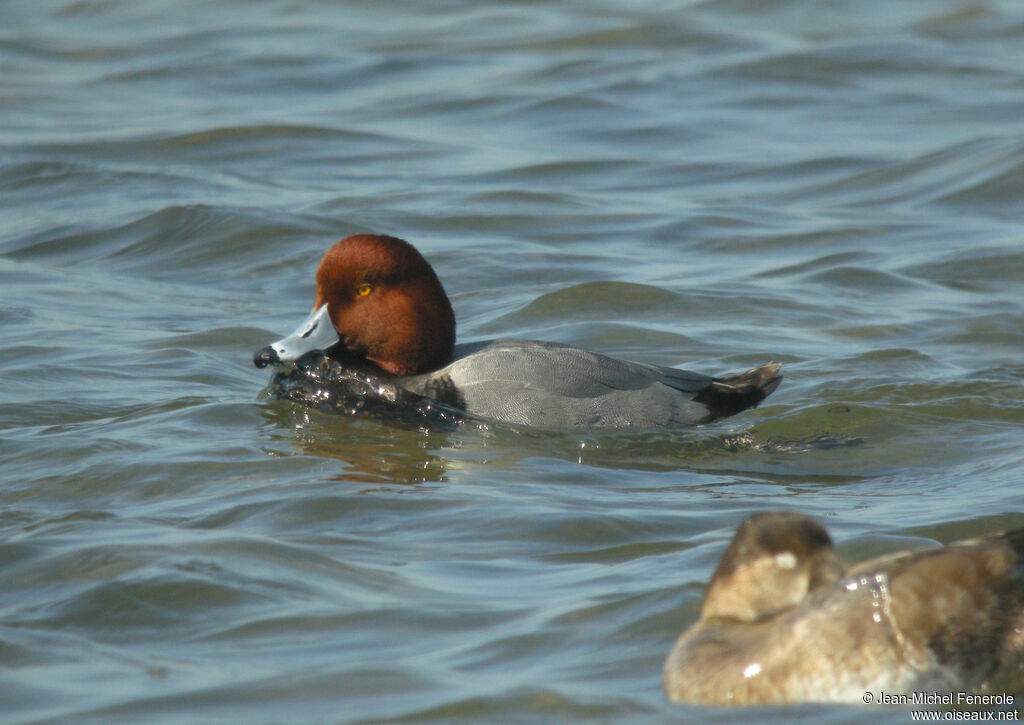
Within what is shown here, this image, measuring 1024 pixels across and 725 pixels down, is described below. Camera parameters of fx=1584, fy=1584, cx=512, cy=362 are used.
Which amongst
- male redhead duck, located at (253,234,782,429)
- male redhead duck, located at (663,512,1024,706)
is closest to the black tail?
male redhead duck, located at (253,234,782,429)

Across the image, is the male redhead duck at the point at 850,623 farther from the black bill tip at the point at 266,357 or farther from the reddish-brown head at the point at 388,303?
the black bill tip at the point at 266,357

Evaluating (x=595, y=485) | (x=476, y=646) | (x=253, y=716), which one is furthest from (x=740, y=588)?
(x=595, y=485)

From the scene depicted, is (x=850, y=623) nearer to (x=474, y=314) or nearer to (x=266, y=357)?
(x=266, y=357)

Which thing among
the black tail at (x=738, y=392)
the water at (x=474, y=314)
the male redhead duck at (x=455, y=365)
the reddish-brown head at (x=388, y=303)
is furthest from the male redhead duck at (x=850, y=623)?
the reddish-brown head at (x=388, y=303)

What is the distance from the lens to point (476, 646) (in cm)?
446

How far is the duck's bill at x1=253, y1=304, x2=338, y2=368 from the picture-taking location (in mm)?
7332

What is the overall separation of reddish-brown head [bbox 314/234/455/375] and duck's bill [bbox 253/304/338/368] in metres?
0.05

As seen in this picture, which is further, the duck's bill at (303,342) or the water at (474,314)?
Answer: the duck's bill at (303,342)

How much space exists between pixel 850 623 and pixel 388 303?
3.99 metres

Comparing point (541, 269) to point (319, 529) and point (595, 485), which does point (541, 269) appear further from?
point (319, 529)

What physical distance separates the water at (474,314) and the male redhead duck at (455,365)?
0.14 meters

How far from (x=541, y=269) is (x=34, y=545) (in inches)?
218

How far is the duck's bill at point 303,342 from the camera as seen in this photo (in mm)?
7332

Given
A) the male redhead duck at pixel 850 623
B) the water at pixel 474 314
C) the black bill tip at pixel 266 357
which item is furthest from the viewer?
the black bill tip at pixel 266 357
